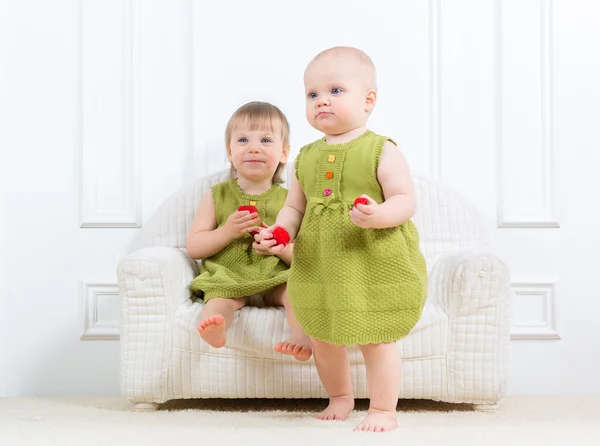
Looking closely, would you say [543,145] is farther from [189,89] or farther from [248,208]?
[189,89]

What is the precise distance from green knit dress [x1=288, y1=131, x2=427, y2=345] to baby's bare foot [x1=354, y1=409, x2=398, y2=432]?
7.7 inches

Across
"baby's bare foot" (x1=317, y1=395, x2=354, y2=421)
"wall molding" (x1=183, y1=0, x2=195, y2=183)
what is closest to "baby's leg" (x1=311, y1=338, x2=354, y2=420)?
"baby's bare foot" (x1=317, y1=395, x2=354, y2=421)

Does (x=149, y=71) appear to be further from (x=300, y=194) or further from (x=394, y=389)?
(x=394, y=389)

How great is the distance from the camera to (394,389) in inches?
71.7

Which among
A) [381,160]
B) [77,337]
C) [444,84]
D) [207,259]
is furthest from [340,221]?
[77,337]

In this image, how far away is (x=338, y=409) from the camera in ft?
6.46

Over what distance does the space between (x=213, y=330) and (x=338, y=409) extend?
16.1 inches

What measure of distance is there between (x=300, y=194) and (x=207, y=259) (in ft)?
1.94

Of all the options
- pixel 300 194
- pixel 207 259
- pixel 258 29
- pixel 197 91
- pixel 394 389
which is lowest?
pixel 394 389

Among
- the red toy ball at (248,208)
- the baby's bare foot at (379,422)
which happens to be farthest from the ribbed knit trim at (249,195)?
the baby's bare foot at (379,422)

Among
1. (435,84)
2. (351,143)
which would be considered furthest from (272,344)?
(435,84)

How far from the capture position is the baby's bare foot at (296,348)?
1.95 metres

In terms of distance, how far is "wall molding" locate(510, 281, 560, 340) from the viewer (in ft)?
8.99

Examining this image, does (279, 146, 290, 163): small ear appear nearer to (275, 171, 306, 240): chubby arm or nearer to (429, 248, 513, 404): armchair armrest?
(275, 171, 306, 240): chubby arm
